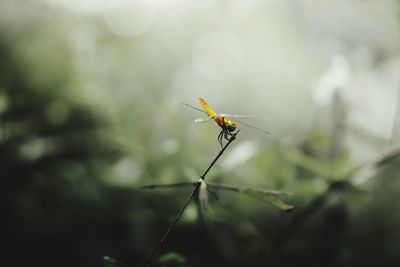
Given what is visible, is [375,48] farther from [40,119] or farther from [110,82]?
[40,119]

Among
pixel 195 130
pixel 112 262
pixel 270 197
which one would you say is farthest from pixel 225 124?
pixel 195 130

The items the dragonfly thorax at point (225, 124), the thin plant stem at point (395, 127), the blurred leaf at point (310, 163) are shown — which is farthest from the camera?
the thin plant stem at point (395, 127)

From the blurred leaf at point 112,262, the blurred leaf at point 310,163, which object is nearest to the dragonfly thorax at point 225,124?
the blurred leaf at point 112,262

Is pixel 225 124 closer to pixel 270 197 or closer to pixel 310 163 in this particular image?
pixel 270 197

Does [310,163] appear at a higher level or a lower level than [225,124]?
higher

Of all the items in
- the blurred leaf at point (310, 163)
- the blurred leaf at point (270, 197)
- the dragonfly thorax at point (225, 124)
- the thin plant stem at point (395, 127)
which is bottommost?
the blurred leaf at point (270, 197)

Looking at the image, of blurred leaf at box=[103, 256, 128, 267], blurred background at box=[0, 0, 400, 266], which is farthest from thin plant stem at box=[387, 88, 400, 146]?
blurred leaf at box=[103, 256, 128, 267]

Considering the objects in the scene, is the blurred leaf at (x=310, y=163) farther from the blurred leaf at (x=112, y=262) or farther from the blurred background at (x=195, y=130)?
the blurred leaf at (x=112, y=262)

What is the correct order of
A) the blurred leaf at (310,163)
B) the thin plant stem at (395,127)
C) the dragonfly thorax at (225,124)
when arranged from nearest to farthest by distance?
the dragonfly thorax at (225,124) → the blurred leaf at (310,163) → the thin plant stem at (395,127)

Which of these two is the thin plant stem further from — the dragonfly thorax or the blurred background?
the dragonfly thorax
